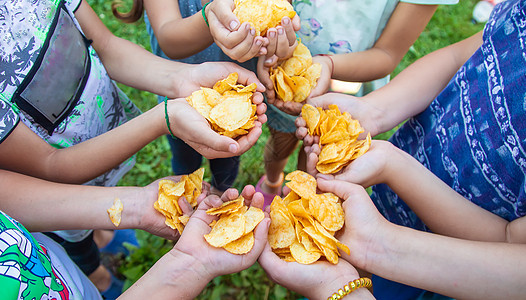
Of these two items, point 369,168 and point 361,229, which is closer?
point 361,229

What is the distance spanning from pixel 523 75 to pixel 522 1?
0.30 meters

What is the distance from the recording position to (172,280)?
1.17m

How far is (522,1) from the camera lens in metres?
1.25

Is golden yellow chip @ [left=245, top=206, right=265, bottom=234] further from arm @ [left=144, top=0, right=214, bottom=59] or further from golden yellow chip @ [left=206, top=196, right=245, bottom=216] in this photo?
arm @ [left=144, top=0, right=214, bottom=59]

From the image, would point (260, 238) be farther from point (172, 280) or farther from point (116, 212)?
point (116, 212)

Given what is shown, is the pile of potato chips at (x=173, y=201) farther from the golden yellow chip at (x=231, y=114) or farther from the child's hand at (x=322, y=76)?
the child's hand at (x=322, y=76)

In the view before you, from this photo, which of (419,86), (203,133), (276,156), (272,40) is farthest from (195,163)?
(419,86)

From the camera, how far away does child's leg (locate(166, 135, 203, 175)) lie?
85.3 inches

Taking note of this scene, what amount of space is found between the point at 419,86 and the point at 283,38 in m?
0.76

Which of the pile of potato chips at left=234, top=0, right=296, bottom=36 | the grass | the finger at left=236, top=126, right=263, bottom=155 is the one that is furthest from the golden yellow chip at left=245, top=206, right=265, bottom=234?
the grass

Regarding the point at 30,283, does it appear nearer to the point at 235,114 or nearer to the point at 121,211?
the point at 121,211

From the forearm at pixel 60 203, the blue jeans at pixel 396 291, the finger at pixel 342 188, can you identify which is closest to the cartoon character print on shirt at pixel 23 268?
the forearm at pixel 60 203

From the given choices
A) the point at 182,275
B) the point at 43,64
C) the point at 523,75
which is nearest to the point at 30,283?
the point at 182,275

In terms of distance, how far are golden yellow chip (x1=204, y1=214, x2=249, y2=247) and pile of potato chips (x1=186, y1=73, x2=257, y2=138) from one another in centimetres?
37
